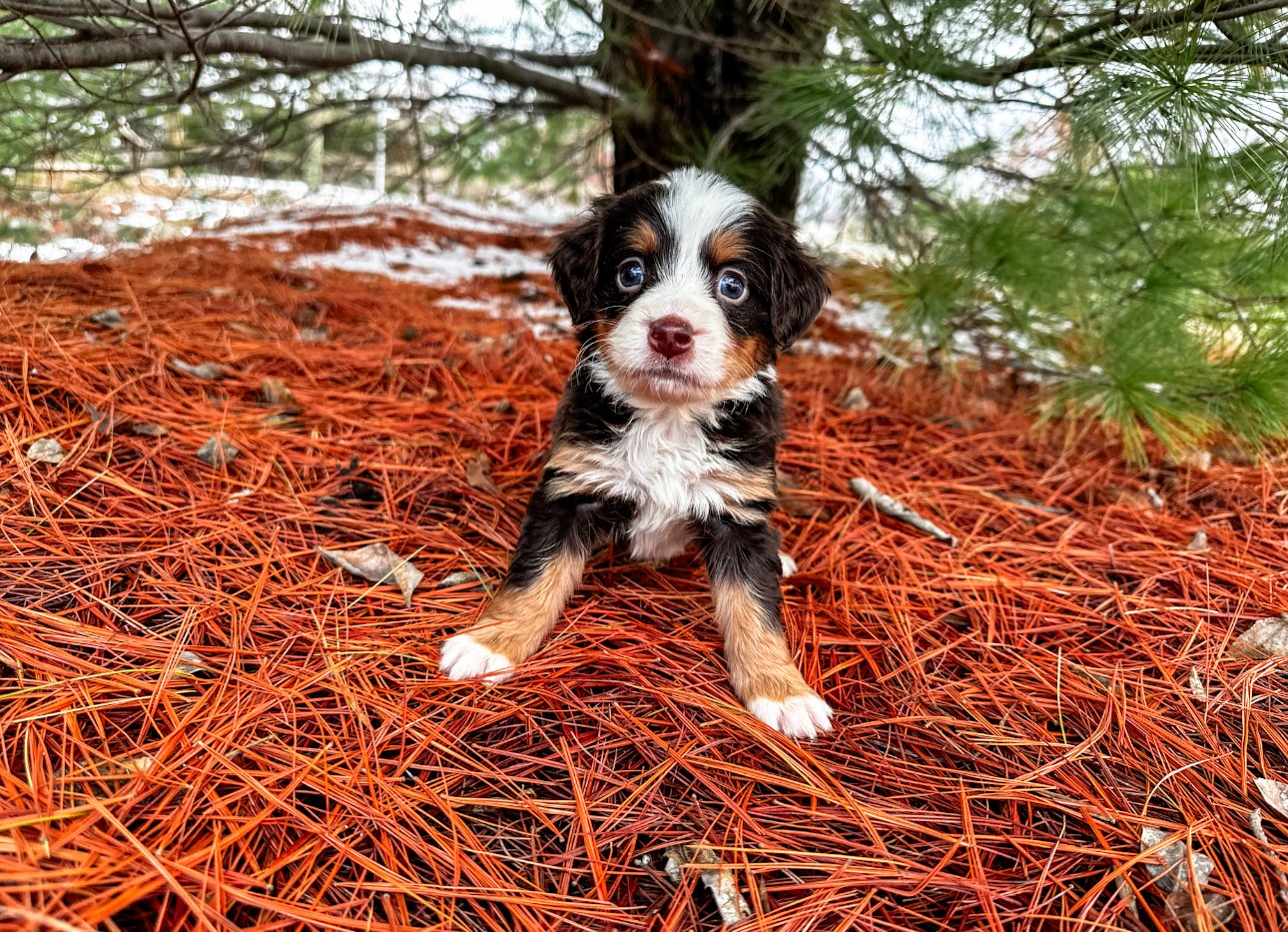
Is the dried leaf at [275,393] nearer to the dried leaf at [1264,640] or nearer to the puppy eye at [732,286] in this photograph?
the puppy eye at [732,286]

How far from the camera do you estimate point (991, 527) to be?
319cm

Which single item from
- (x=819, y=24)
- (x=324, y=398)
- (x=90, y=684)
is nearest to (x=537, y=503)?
(x=90, y=684)

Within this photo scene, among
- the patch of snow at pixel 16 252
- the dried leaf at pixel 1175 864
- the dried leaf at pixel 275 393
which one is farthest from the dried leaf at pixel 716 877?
the patch of snow at pixel 16 252

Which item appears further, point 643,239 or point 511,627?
point 643,239

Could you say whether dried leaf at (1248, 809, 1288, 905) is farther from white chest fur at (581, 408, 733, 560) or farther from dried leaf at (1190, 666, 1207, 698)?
white chest fur at (581, 408, 733, 560)

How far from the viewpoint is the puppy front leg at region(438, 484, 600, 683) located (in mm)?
2145

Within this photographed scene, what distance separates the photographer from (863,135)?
3.64 meters

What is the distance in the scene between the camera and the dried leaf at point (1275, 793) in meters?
1.77

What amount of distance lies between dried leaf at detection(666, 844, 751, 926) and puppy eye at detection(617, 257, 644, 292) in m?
1.73

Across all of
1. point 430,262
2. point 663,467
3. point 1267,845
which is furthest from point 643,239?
point 430,262

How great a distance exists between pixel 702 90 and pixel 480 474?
11.7ft

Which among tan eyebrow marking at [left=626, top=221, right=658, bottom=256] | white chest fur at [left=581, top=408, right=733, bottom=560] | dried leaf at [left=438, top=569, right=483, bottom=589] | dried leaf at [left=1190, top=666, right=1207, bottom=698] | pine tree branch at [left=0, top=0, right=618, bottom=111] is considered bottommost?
dried leaf at [left=438, top=569, right=483, bottom=589]

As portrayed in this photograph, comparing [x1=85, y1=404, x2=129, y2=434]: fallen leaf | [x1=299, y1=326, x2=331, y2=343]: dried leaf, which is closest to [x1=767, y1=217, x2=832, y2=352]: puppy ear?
[x1=85, y1=404, x2=129, y2=434]: fallen leaf

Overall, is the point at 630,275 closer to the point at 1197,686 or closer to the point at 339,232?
the point at 1197,686
